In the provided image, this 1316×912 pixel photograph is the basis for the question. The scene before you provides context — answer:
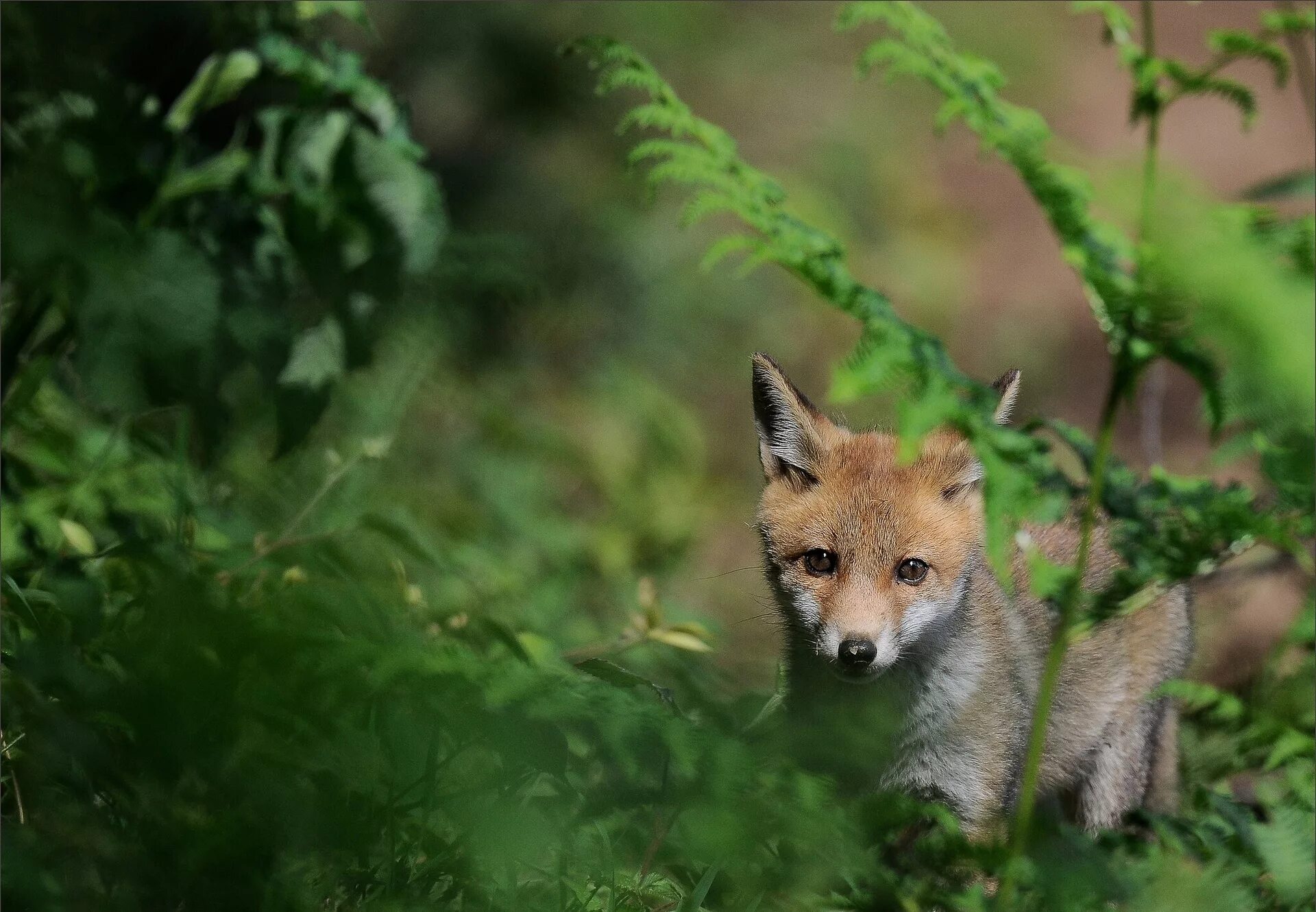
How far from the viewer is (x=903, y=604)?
3912 mm

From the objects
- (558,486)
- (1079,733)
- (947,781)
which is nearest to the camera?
(947,781)

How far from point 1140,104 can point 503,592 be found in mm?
2870

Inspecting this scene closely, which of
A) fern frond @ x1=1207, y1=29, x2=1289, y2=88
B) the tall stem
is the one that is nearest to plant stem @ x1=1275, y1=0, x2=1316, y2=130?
fern frond @ x1=1207, y1=29, x2=1289, y2=88

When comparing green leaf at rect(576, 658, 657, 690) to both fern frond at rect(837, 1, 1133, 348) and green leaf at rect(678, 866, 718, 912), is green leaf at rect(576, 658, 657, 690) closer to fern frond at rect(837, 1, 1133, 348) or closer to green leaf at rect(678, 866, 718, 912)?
green leaf at rect(678, 866, 718, 912)

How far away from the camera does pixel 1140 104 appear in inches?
88.7

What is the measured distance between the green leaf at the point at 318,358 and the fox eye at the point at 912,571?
5.70 feet

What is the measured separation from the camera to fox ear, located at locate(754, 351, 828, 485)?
13.6ft

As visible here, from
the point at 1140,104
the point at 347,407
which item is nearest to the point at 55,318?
the point at 347,407

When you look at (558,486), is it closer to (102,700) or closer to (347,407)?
(347,407)

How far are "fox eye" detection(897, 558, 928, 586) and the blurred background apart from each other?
869 millimetres

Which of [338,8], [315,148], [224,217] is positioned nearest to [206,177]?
[224,217]

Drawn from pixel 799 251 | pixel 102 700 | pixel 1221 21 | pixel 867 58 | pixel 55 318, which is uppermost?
pixel 1221 21

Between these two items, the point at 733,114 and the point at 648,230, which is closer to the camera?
the point at 648,230

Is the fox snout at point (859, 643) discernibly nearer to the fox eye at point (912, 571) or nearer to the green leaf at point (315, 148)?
the fox eye at point (912, 571)
